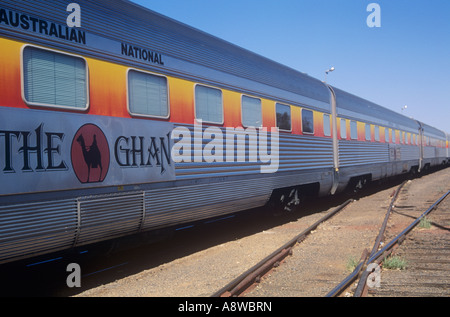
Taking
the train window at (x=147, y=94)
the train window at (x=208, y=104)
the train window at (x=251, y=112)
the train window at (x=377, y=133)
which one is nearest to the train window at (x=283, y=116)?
the train window at (x=251, y=112)

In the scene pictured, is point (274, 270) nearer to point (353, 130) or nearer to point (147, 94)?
point (147, 94)

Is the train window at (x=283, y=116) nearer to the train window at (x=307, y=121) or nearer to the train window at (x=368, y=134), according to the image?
the train window at (x=307, y=121)

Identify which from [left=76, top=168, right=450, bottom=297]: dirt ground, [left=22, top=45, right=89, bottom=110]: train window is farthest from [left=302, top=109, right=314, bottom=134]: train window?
[left=22, top=45, right=89, bottom=110]: train window

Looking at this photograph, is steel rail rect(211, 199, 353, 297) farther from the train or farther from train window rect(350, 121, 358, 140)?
train window rect(350, 121, 358, 140)

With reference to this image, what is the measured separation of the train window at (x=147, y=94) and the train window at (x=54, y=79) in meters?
0.68

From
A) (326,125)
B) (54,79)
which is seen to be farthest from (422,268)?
(326,125)

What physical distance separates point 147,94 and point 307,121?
5.10 meters

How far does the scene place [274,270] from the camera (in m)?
5.23

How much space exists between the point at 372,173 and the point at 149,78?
1007cm

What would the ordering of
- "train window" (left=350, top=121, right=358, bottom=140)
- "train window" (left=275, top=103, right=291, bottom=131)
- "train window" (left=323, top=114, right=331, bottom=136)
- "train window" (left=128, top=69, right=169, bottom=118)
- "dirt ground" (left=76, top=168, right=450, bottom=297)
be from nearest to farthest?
"dirt ground" (left=76, top=168, right=450, bottom=297) → "train window" (left=128, top=69, right=169, bottom=118) → "train window" (left=275, top=103, right=291, bottom=131) → "train window" (left=323, top=114, right=331, bottom=136) → "train window" (left=350, top=121, right=358, bottom=140)

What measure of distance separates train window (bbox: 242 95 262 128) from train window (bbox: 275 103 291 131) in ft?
2.42

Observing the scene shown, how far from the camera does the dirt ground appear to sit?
4.50 metres

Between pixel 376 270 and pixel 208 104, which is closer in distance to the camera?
pixel 376 270
